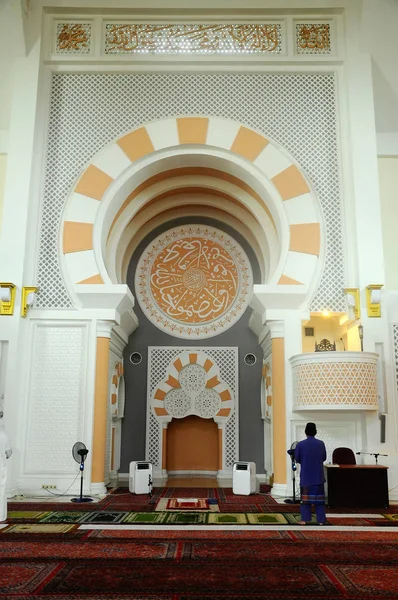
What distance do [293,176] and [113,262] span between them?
2.33 metres

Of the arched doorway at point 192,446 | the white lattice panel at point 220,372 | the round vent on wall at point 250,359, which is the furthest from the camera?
the round vent on wall at point 250,359

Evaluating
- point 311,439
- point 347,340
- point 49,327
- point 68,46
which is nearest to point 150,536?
point 311,439

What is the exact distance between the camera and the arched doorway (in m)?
7.80

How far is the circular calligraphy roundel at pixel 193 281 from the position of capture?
26.6ft

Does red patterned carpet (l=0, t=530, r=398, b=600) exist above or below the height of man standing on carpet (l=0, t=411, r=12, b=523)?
below

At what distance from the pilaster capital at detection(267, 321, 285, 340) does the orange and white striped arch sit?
437 millimetres

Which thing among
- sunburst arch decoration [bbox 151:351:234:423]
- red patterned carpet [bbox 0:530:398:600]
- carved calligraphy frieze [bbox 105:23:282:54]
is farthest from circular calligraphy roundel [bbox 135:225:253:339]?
red patterned carpet [bbox 0:530:398:600]

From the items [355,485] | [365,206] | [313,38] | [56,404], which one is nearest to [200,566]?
[355,485]

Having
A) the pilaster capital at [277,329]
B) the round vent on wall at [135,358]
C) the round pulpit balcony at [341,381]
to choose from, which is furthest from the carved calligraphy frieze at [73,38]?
the round pulpit balcony at [341,381]

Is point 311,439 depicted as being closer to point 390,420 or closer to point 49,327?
point 390,420

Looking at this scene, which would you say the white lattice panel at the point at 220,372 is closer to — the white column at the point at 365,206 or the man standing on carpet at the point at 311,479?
the white column at the point at 365,206

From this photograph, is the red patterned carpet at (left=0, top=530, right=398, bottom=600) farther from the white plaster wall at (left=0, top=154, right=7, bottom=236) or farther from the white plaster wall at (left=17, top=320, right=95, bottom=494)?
the white plaster wall at (left=0, top=154, right=7, bottom=236)

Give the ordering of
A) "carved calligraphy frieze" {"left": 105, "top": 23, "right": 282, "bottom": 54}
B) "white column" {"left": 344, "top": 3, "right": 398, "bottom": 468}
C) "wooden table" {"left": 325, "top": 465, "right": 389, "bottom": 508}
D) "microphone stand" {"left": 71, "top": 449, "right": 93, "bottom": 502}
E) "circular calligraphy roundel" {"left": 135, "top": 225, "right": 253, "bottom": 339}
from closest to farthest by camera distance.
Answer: "wooden table" {"left": 325, "top": 465, "right": 389, "bottom": 508} → "microphone stand" {"left": 71, "top": 449, "right": 93, "bottom": 502} → "white column" {"left": 344, "top": 3, "right": 398, "bottom": 468} → "carved calligraphy frieze" {"left": 105, "top": 23, "right": 282, "bottom": 54} → "circular calligraphy roundel" {"left": 135, "top": 225, "right": 253, "bottom": 339}

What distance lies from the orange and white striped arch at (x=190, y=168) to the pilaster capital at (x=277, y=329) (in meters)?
0.44
